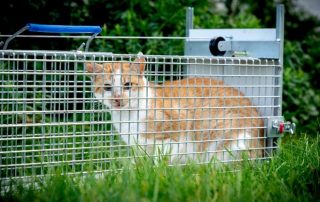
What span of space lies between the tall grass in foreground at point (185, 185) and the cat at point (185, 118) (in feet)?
1.15

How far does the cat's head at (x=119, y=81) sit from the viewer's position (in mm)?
2930

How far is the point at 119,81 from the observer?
9.94 feet

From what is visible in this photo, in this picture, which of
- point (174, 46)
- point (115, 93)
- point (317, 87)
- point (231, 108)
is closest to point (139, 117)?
point (115, 93)

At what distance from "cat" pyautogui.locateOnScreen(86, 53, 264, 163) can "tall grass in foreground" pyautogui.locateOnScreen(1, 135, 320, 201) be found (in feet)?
1.15

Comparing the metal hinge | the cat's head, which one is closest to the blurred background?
the metal hinge

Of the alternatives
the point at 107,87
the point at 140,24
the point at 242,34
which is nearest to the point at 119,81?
the point at 107,87

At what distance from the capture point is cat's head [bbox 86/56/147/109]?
2930mm

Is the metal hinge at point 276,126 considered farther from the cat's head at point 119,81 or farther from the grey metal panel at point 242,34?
the cat's head at point 119,81

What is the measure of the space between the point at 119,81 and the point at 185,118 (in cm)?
45

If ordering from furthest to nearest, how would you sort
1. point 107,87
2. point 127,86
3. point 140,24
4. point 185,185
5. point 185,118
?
1. point 140,24
2. point 185,118
3. point 107,87
4. point 127,86
5. point 185,185

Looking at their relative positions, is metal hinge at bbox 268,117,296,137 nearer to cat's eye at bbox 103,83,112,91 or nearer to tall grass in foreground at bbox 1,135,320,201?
tall grass in foreground at bbox 1,135,320,201

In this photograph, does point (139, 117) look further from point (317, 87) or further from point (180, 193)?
point (317, 87)

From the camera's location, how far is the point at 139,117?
321cm

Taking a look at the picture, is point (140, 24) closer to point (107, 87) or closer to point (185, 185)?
point (107, 87)
